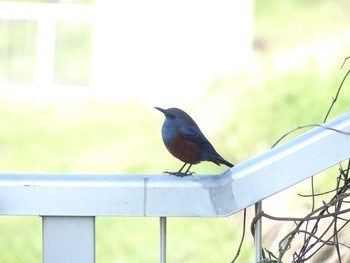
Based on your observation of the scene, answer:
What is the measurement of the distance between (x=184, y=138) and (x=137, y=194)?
82 centimetres

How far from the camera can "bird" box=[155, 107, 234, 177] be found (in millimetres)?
2258

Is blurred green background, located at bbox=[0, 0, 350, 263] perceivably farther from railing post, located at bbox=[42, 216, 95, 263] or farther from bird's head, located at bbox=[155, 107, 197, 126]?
railing post, located at bbox=[42, 216, 95, 263]

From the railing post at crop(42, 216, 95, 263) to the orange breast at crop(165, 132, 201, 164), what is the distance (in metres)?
0.82

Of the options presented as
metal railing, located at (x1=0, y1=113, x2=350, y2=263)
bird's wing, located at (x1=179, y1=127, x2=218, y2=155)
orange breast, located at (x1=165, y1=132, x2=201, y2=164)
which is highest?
bird's wing, located at (x1=179, y1=127, x2=218, y2=155)

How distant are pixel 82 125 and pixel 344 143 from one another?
982cm

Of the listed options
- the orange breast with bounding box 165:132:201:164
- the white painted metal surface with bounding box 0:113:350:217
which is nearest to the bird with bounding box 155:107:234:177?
the orange breast with bounding box 165:132:201:164

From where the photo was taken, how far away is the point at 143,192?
56.1 inches

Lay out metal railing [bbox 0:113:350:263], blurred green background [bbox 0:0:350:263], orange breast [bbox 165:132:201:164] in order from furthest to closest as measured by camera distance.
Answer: blurred green background [bbox 0:0:350:263] < orange breast [bbox 165:132:201:164] < metal railing [bbox 0:113:350:263]

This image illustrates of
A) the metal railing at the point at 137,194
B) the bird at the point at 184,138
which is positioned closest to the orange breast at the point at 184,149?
the bird at the point at 184,138

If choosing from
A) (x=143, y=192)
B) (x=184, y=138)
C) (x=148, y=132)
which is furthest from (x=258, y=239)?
(x=148, y=132)

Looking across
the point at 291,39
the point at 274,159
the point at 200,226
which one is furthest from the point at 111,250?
the point at 291,39

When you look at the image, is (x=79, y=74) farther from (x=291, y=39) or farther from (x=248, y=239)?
(x=248, y=239)

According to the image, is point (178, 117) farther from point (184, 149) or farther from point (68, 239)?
point (68, 239)

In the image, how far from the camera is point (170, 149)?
2.33 metres
